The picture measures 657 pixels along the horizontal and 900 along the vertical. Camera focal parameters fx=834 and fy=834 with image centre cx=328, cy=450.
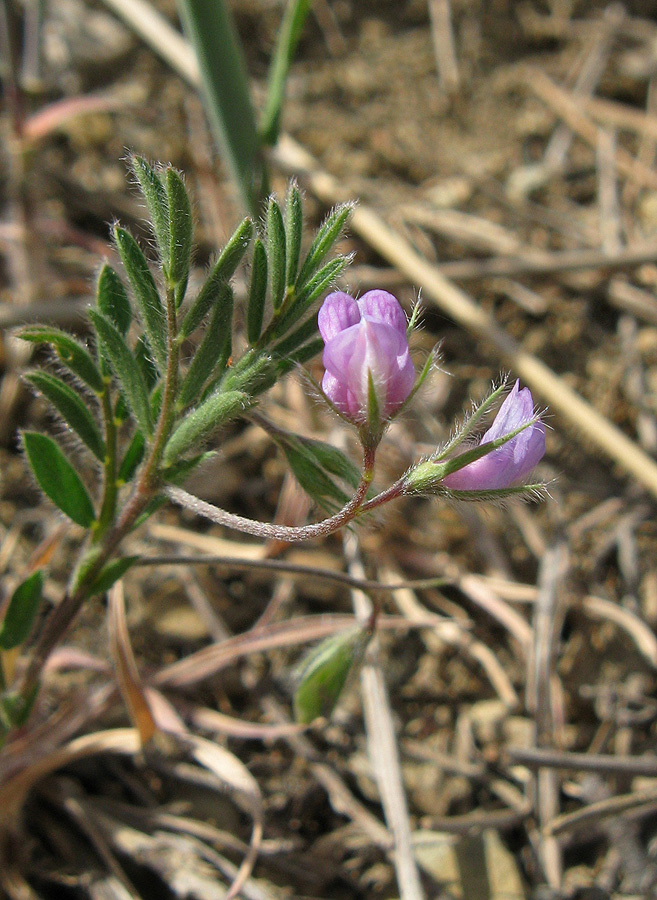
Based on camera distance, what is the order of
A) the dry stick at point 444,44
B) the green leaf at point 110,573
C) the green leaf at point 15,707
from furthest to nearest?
the dry stick at point 444,44, the green leaf at point 15,707, the green leaf at point 110,573

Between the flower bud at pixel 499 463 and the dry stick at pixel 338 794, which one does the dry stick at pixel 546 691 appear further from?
the flower bud at pixel 499 463

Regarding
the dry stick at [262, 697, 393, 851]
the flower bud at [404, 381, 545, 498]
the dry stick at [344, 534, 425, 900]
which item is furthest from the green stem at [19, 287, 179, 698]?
the dry stick at [262, 697, 393, 851]

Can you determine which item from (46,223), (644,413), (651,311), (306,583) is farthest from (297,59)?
(306,583)

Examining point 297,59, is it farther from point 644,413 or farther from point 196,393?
point 196,393

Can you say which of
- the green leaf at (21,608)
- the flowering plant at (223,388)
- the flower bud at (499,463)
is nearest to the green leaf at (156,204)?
the flowering plant at (223,388)

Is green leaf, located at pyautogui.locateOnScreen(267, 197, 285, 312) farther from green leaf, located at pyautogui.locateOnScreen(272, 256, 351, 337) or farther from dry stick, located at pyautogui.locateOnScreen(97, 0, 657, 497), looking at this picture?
dry stick, located at pyautogui.locateOnScreen(97, 0, 657, 497)
